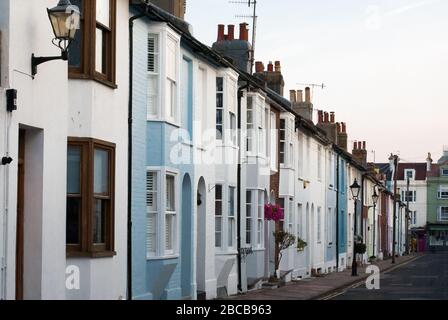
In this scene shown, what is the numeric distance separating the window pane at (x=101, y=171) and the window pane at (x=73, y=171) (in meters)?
0.49

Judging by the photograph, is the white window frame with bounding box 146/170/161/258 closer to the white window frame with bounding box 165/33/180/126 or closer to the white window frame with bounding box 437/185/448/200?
the white window frame with bounding box 165/33/180/126

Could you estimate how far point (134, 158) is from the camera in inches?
786

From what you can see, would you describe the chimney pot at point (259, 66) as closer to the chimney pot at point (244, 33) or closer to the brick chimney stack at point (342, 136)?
the chimney pot at point (244, 33)

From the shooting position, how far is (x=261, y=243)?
33.2 meters

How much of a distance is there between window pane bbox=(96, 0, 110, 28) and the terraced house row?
26 millimetres

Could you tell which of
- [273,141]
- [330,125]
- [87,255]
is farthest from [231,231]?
[330,125]

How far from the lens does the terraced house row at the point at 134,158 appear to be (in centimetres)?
1458

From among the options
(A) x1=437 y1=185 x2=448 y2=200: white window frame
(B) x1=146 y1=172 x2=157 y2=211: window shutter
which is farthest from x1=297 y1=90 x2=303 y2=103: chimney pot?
(A) x1=437 y1=185 x2=448 y2=200: white window frame

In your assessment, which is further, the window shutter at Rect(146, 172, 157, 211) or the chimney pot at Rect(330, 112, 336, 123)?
the chimney pot at Rect(330, 112, 336, 123)

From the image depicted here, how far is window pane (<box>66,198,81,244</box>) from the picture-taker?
1709 centimetres

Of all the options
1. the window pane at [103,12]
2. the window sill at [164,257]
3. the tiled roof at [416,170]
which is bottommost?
the window sill at [164,257]

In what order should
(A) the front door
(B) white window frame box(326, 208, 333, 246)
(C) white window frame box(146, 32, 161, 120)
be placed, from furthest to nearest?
(B) white window frame box(326, 208, 333, 246) → (C) white window frame box(146, 32, 161, 120) → (A) the front door

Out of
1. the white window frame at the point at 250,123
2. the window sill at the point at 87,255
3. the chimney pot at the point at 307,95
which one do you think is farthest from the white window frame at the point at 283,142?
the window sill at the point at 87,255
